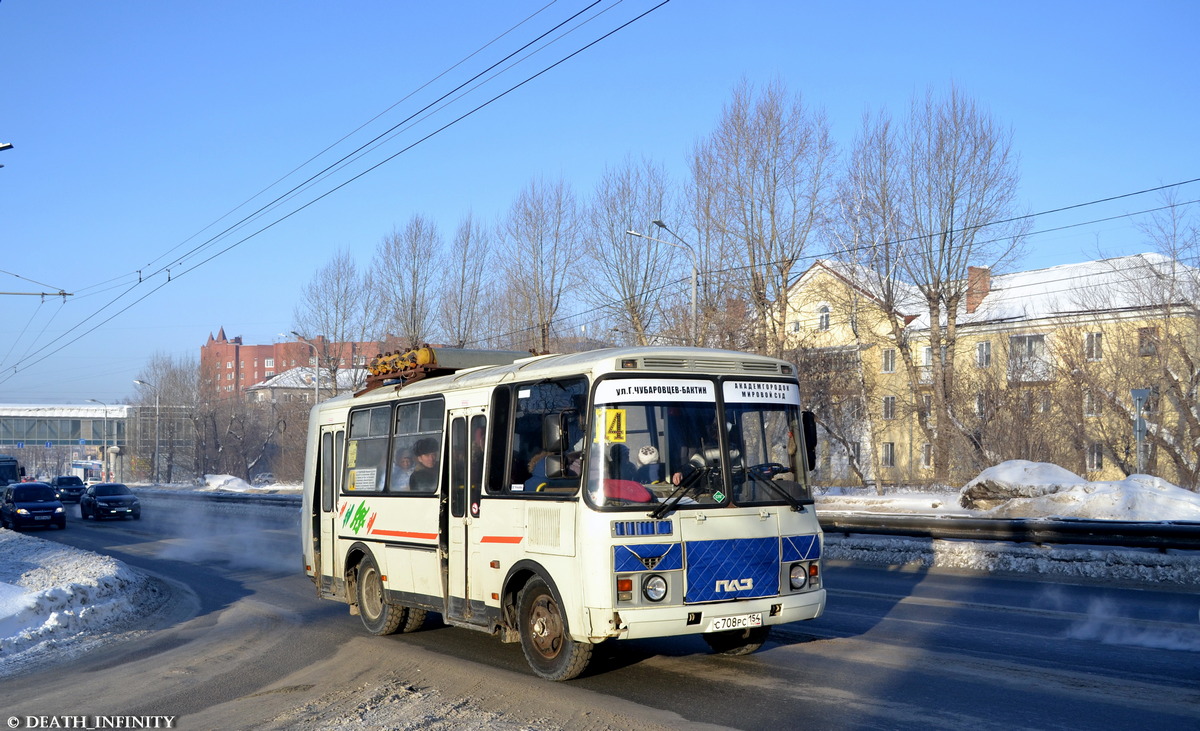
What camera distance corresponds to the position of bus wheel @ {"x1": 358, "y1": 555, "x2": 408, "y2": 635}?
11398 mm

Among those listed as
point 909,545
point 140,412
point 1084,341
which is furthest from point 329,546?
point 140,412

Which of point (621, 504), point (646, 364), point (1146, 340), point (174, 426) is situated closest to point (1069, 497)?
point (646, 364)

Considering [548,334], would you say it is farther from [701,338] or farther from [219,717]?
[219,717]

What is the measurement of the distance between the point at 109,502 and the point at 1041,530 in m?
35.5

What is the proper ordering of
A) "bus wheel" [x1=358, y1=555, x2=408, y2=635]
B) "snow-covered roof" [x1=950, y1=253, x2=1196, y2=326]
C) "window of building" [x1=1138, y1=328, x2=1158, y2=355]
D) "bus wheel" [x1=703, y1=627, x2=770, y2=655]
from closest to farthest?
"bus wheel" [x1=703, y1=627, x2=770, y2=655], "bus wheel" [x1=358, y1=555, x2=408, y2=635], "window of building" [x1=1138, y1=328, x2=1158, y2=355], "snow-covered roof" [x1=950, y1=253, x2=1196, y2=326]

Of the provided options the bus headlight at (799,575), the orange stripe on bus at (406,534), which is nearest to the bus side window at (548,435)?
the orange stripe on bus at (406,534)

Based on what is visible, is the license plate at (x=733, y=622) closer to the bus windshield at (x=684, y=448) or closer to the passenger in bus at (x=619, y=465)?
the bus windshield at (x=684, y=448)

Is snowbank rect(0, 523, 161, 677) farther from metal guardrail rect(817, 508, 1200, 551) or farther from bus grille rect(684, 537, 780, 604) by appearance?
metal guardrail rect(817, 508, 1200, 551)

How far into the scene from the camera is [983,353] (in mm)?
43938

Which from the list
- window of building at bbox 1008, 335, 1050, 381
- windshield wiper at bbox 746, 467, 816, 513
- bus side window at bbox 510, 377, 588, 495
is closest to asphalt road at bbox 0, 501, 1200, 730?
windshield wiper at bbox 746, 467, 816, 513

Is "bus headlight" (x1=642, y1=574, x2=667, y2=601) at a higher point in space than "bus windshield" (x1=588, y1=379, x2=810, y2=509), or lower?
lower

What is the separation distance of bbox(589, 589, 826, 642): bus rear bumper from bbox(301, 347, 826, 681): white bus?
0.01 metres

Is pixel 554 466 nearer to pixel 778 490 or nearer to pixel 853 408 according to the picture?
pixel 778 490

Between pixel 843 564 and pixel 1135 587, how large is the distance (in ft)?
17.4
